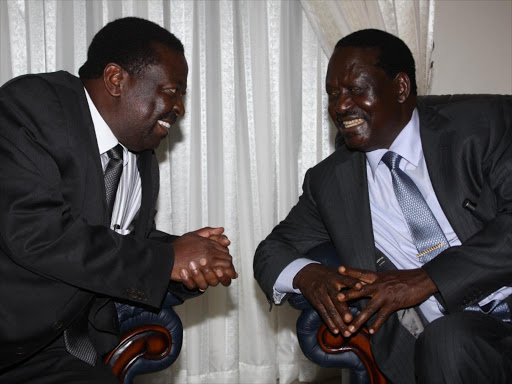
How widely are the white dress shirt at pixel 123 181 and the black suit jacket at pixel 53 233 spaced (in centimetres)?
12

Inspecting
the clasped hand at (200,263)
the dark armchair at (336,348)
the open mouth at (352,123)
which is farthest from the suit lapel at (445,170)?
the clasped hand at (200,263)

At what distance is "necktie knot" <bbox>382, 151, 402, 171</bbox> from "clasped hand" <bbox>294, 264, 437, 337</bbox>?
1.47 ft

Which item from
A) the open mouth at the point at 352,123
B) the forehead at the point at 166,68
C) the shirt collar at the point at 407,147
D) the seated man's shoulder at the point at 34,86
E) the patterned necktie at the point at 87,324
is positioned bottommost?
the patterned necktie at the point at 87,324

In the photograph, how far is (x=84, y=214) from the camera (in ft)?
6.17

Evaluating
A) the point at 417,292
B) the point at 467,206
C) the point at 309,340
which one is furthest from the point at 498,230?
the point at 309,340

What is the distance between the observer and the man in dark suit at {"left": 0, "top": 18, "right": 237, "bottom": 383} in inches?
67.8

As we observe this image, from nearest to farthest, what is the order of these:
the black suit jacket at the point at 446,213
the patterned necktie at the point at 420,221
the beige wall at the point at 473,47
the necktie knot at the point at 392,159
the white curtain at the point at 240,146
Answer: the black suit jacket at the point at 446,213 → the patterned necktie at the point at 420,221 → the necktie knot at the point at 392,159 → the white curtain at the point at 240,146 → the beige wall at the point at 473,47

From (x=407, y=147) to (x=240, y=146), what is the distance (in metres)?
1.19

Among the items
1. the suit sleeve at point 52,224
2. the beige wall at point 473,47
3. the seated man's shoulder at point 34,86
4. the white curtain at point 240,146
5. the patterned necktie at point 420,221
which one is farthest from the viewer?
the beige wall at point 473,47

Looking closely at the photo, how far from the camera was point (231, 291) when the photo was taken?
3.32 meters

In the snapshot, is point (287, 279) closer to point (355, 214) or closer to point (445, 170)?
point (355, 214)

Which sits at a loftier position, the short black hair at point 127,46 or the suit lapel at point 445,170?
the short black hair at point 127,46

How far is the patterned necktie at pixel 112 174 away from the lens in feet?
6.64

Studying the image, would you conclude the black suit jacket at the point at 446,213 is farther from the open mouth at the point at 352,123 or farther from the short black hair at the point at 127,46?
the short black hair at the point at 127,46
